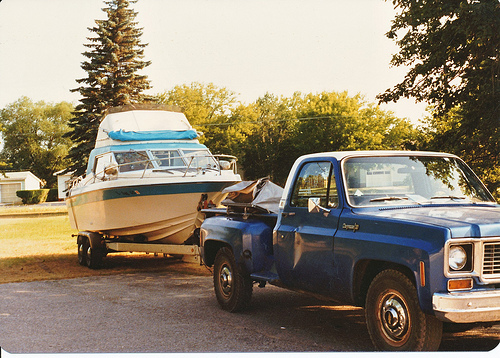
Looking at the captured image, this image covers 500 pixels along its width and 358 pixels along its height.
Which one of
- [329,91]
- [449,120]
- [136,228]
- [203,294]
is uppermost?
[329,91]

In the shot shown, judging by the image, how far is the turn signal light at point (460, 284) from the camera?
14.6 ft

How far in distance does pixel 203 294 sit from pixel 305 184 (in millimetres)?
3468

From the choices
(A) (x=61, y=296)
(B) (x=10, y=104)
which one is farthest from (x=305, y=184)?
(B) (x=10, y=104)

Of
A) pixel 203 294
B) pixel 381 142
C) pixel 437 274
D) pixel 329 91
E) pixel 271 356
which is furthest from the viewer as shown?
pixel 329 91

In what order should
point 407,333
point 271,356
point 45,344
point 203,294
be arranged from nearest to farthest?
1. point 407,333
2. point 271,356
3. point 45,344
4. point 203,294

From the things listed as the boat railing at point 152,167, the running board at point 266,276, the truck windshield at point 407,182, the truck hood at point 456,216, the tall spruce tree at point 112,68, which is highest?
the tall spruce tree at point 112,68

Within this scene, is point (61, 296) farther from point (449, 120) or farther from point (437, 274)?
point (449, 120)

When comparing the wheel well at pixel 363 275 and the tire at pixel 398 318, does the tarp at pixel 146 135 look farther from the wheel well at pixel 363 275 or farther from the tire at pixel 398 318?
the tire at pixel 398 318

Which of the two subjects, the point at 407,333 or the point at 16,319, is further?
the point at 16,319

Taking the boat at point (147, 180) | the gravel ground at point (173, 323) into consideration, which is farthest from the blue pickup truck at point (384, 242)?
the boat at point (147, 180)

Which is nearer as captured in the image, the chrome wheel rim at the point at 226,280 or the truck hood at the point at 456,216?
the truck hood at the point at 456,216

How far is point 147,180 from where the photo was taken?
11312mm

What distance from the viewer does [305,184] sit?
628 centimetres

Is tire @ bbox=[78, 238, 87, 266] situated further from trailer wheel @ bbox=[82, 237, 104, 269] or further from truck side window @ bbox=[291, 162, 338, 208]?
truck side window @ bbox=[291, 162, 338, 208]
